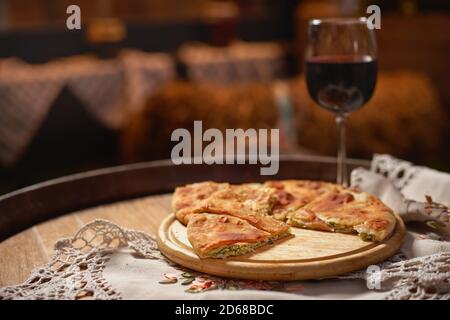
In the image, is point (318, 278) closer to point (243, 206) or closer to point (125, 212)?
point (243, 206)

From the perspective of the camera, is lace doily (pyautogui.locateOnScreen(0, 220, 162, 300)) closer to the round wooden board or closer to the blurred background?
the round wooden board

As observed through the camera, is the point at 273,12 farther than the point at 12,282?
Yes

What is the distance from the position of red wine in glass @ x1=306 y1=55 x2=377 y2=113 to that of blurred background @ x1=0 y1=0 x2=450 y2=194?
224 centimetres

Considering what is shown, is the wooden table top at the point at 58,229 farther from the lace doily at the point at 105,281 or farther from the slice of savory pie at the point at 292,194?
the slice of savory pie at the point at 292,194

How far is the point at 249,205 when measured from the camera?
124 cm

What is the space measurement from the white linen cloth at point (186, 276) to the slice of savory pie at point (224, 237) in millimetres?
53

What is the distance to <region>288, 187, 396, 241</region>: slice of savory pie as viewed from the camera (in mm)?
1100

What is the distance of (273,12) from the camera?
28.4ft

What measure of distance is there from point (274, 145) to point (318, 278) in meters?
1.90

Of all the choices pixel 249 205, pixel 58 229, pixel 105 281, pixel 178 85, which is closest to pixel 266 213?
pixel 249 205

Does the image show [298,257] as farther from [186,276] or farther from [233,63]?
[233,63]

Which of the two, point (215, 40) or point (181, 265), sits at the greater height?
point (215, 40)
